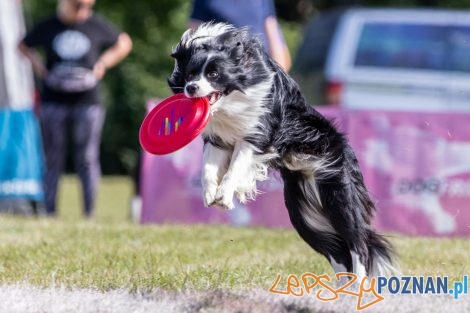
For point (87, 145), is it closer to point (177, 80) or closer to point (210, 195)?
point (177, 80)

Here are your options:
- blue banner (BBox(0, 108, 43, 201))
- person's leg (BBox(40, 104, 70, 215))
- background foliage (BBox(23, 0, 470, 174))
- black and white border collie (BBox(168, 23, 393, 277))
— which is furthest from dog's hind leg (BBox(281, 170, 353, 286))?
background foliage (BBox(23, 0, 470, 174))

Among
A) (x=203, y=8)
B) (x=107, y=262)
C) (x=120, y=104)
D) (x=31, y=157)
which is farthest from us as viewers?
(x=120, y=104)

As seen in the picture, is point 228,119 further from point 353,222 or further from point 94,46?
point 94,46

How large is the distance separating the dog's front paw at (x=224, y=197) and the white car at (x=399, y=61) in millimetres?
5714

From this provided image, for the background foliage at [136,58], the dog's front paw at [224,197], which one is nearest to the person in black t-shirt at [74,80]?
the dog's front paw at [224,197]

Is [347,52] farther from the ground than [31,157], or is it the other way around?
[347,52]

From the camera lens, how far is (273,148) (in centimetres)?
491

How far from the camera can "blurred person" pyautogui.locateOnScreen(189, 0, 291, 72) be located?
6.64m

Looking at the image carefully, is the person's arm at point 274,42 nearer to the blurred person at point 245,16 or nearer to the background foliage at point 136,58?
the blurred person at point 245,16

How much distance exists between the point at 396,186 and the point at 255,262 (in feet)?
9.22

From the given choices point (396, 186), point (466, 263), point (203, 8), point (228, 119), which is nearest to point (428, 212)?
point (396, 186)

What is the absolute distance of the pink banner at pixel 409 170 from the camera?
828 cm

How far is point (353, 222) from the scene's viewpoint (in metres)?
5.03

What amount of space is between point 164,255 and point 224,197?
155 cm
